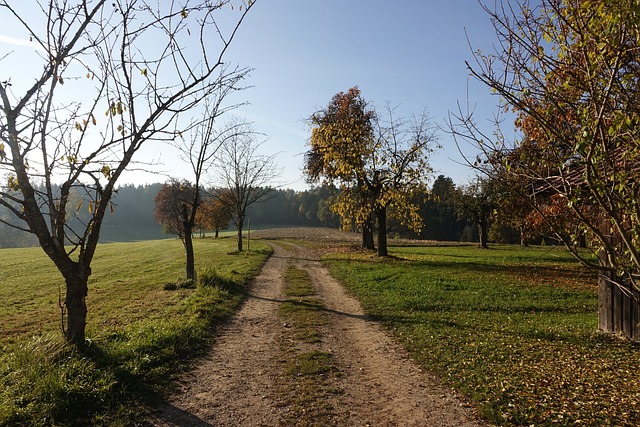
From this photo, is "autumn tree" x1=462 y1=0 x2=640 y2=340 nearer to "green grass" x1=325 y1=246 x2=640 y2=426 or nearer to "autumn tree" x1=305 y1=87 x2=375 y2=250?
"green grass" x1=325 y1=246 x2=640 y2=426

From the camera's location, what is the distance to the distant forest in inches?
3066

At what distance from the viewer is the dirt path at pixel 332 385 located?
16.7ft

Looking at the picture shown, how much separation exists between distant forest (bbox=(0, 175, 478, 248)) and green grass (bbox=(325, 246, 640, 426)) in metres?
57.7

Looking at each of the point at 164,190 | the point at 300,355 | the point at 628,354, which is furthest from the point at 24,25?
the point at 164,190

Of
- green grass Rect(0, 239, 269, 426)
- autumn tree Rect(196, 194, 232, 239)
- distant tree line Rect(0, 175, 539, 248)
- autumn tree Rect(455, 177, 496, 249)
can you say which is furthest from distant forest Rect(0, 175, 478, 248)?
green grass Rect(0, 239, 269, 426)

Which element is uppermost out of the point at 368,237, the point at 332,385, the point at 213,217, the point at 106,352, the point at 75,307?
the point at 213,217

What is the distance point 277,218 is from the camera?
12094 cm

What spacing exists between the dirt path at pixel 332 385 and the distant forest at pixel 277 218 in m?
64.3

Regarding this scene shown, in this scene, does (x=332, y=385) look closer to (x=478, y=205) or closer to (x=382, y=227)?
(x=382, y=227)

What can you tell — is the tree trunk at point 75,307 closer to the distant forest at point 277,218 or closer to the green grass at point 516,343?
the green grass at point 516,343

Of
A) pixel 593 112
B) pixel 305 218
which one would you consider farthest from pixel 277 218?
pixel 593 112

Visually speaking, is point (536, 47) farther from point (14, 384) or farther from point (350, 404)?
point (14, 384)

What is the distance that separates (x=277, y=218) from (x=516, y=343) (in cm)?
11401

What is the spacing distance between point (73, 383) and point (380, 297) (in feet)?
30.1
